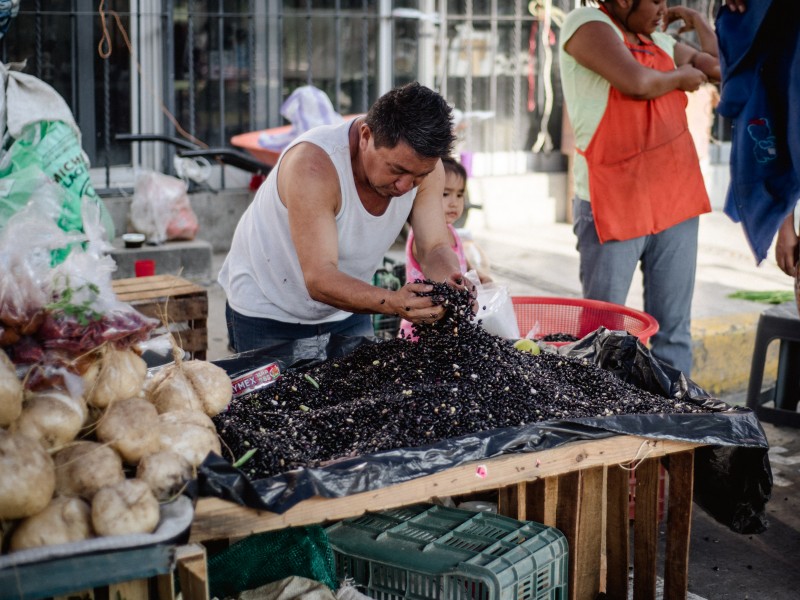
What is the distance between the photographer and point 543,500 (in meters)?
2.50

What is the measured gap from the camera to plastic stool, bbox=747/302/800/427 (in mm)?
4328

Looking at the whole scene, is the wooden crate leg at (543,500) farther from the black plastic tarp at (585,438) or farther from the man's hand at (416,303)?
the man's hand at (416,303)

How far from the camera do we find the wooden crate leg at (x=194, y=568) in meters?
1.79

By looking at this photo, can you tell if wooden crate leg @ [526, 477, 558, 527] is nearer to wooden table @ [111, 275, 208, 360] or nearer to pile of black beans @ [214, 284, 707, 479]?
pile of black beans @ [214, 284, 707, 479]

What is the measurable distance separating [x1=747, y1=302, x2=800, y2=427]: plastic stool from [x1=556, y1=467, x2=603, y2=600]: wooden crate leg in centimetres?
205

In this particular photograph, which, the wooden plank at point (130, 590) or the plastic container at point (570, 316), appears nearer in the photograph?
the wooden plank at point (130, 590)

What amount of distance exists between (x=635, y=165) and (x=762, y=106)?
554 mm

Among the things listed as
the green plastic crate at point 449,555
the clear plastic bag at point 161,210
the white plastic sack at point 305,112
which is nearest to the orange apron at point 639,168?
the green plastic crate at point 449,555

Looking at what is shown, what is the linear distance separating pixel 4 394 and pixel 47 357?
0.67 feet

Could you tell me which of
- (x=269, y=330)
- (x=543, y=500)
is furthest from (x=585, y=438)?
(x=269, y=330)

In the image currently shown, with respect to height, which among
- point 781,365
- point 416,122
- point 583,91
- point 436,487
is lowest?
point 781,365

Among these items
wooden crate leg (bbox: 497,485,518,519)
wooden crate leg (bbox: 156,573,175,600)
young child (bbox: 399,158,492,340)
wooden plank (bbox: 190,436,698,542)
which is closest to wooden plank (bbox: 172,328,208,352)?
young child (bbox: 399,158,492,340)

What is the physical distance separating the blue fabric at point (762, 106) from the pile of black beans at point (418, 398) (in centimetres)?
113

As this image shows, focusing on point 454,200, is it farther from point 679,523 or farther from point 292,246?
point 679,523
